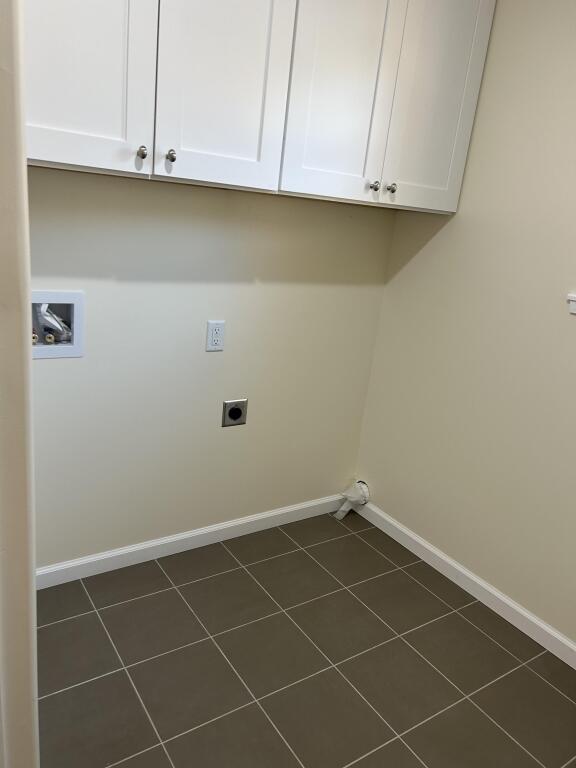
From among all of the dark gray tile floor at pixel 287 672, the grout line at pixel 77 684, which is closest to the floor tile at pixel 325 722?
the dark gray tile floor at pixel 287 672

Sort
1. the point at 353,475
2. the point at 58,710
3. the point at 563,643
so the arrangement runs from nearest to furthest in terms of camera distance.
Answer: the point at 58,710 < the point at 563,643 < the point at 353,475

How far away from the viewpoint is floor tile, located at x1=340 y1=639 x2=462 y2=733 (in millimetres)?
1615

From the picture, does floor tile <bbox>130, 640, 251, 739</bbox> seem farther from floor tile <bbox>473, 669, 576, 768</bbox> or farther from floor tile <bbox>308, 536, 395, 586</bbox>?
floor tile <bbox>473, 669, 576, 768</bbox>

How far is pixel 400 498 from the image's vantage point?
2.48m

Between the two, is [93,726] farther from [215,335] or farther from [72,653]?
[215,335]

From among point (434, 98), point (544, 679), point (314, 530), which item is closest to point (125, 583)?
point (314, 530)

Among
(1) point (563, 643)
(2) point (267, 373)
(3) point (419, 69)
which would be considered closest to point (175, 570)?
(2) point (267, 373)

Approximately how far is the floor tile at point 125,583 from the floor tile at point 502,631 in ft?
3.69

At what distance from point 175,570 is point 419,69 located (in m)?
1.94

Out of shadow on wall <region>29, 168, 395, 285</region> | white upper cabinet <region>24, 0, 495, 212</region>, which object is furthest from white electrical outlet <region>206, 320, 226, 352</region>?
white upper cabinet <region>24, 0, 495, 212</region>

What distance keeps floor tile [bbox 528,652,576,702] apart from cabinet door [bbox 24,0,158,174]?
1.97 metres

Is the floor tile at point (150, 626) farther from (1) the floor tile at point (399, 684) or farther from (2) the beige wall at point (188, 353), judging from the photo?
(1) the floor tile at point (399, 684)

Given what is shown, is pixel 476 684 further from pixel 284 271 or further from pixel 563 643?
pixel 284 271

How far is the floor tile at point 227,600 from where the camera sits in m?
1.89
